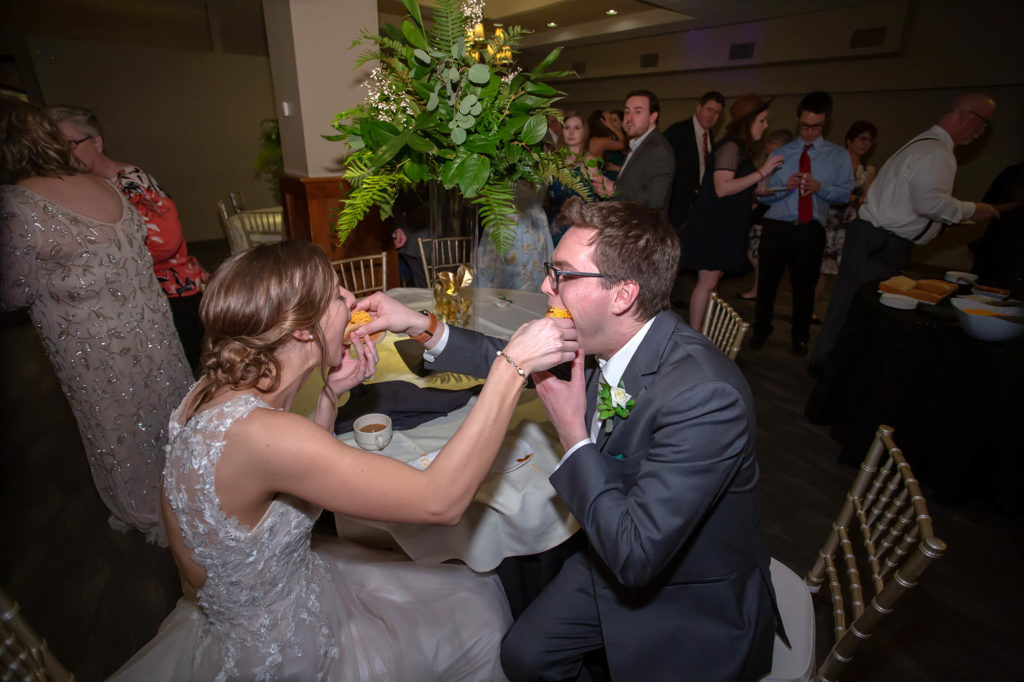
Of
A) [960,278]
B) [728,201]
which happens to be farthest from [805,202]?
[960,278]

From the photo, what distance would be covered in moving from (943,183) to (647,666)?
4.05 m

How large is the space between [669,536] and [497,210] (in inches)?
45.1

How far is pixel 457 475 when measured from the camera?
1107 mm

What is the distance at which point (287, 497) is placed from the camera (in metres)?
1.26

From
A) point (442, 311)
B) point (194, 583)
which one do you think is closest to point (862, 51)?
point (442, 311)

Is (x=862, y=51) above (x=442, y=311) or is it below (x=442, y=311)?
above

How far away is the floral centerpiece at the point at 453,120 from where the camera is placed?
5.44 feet

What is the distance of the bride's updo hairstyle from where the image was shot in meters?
1.19

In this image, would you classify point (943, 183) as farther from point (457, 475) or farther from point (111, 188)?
point (111, 188)

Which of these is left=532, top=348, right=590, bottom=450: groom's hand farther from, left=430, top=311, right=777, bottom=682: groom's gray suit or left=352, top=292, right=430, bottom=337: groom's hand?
left=352, top=292, right=430, bottom=337: groom's hand

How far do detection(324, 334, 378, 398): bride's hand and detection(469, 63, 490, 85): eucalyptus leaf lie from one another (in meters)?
0.94

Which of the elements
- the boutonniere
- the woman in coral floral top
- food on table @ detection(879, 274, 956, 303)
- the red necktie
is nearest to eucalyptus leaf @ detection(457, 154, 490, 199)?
the boutonniere

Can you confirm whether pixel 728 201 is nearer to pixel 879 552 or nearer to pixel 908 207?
pixel 908 207

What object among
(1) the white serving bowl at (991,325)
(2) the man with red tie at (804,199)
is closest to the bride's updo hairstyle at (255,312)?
(1) the white serving bowl at (991,325)
